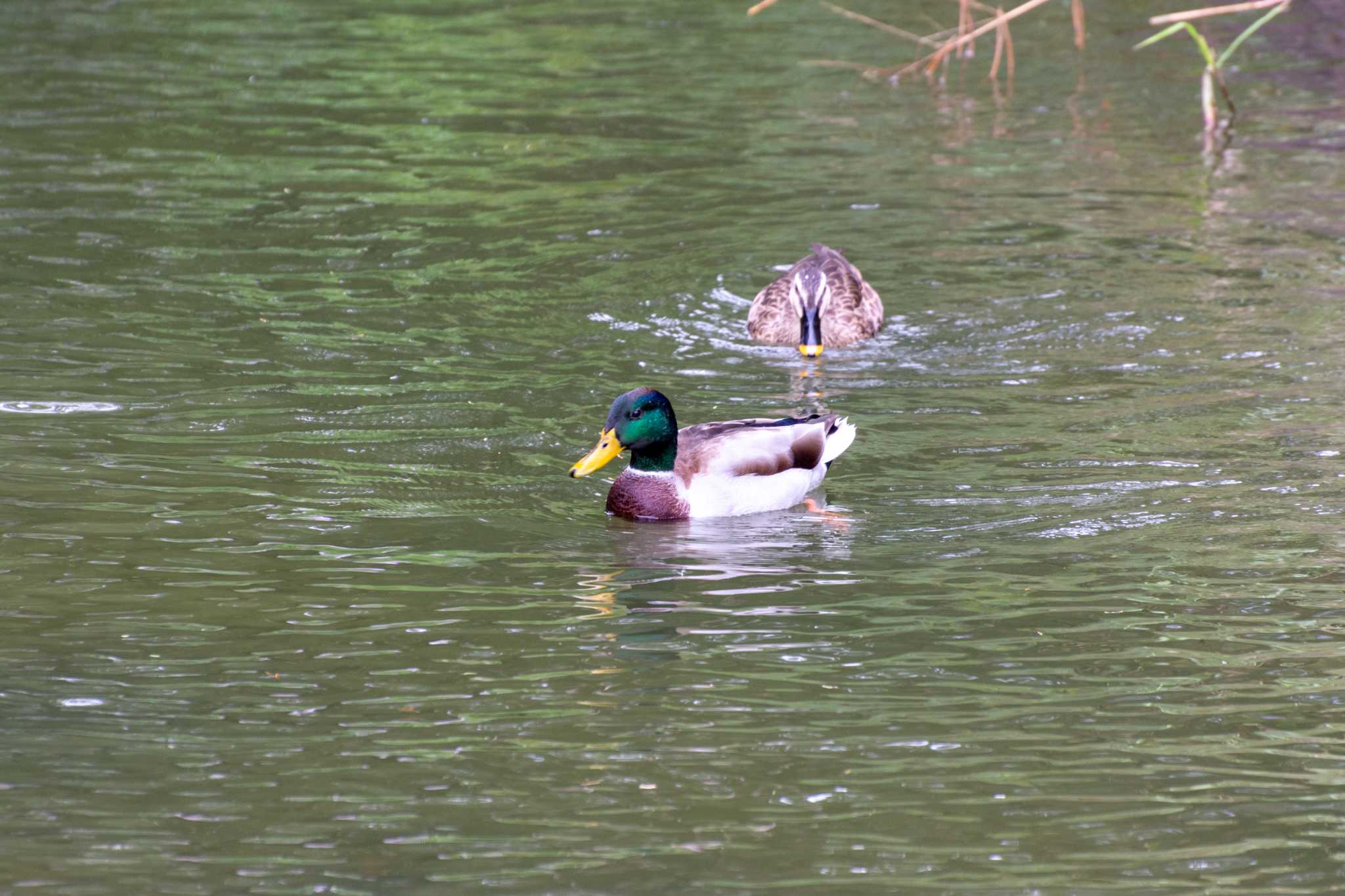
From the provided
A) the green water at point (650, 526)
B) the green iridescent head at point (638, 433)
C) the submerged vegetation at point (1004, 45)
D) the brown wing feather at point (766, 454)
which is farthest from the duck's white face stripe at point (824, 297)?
the green iridescent head at point (638, 433)

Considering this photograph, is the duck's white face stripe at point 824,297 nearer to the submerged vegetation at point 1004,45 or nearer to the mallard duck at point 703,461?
the submerged vegetation at point 1004,45

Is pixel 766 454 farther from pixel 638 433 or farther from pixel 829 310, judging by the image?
pixel 829 310

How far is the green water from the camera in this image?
20.8 feet

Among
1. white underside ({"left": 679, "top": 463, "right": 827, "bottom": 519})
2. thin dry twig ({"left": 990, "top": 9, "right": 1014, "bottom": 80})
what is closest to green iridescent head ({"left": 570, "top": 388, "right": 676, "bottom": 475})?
white underside ({"left": 679, "top": 463, "right": 827, "bottom": 519})

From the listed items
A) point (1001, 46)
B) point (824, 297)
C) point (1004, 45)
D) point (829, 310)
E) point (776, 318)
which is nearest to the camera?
point (824, 297)

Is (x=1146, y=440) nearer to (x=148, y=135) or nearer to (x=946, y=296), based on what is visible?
(x=946, y=296)

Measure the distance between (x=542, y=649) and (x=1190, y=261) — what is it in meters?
7.78

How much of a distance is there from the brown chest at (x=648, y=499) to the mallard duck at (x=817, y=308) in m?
2.90

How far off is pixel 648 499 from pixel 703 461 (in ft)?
1.21

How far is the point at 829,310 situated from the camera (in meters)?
12.5

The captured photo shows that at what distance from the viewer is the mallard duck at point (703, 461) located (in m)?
9.55

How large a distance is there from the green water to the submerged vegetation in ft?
1.86

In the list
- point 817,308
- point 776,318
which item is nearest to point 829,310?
point 817,308

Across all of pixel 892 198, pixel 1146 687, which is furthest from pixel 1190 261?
pixel 1146 687
